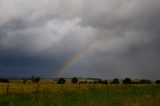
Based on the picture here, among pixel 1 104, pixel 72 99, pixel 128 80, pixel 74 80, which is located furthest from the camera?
pixel 74 80

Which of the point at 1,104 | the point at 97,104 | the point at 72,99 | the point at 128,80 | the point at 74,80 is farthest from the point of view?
the point at 74,80

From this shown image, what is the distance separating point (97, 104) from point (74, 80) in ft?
312


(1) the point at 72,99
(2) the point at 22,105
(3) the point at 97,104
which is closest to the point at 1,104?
(2) the point at 22,105

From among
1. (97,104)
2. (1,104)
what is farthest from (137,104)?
(1,104)

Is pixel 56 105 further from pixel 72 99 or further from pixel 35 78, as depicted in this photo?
pixel 35 78

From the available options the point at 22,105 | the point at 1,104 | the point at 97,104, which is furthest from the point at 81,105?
the point at 1,104

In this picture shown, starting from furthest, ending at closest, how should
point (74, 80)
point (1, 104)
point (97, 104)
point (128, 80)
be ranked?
point (74, 80)
point (128, 80)
point (1, 104)
point (97, 104)

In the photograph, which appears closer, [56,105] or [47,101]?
[56,105]

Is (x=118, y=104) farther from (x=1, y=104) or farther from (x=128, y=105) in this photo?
(x=1, y=104)

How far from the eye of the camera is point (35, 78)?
110000 mm

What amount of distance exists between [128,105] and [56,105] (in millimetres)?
3850

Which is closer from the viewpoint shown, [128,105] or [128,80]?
[128,105]

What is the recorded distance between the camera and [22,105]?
17125mm

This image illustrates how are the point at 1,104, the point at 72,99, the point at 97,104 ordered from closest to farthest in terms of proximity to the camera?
the point at 97,104
the point at 1,104
the point at 72,99
